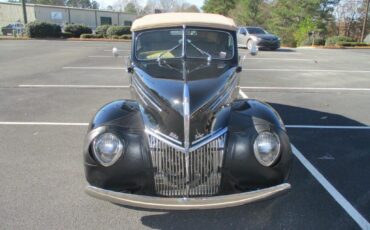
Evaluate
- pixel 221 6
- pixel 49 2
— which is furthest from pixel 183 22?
pixel 49 2

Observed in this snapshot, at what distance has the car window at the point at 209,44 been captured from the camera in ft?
15.4

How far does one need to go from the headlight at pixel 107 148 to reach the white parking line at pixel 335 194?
237cm

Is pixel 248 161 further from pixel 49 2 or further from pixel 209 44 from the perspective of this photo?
pixel 49 2

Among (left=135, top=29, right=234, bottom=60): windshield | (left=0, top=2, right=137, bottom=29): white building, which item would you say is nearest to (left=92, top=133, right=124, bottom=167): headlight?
(left=135, top=29, right=234, bottom=60): windshield

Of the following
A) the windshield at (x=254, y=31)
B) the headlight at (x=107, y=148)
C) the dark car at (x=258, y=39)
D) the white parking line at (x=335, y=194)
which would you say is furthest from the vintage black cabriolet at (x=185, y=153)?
the windshield at (x=254, y=31)

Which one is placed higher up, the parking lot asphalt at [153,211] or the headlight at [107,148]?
the headlight at [107,148]

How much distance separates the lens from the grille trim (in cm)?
310

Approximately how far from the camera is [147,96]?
371cm

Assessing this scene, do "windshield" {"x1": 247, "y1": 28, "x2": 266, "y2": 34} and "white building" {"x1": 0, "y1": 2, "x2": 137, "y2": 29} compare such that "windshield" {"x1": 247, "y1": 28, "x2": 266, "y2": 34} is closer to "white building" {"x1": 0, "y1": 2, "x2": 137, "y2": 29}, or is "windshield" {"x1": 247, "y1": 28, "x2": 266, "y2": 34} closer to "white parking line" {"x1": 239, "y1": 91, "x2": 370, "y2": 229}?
"white parking line" {"x1": 239, "y1": 91, "x2": 370, "y2": 229}

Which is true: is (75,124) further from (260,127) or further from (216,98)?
(260,127)

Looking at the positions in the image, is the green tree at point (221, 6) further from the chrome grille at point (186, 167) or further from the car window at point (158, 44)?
the chrome grille at point (186, 167)

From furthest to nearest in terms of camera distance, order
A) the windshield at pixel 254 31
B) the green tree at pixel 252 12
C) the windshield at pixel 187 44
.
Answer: the green tree at pixel 252 12 < the windshield at pixel 254 31 < the windshield at pixel 187 44

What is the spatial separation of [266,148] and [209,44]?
6.76 ft

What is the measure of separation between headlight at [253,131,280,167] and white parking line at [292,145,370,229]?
42.4 inches
